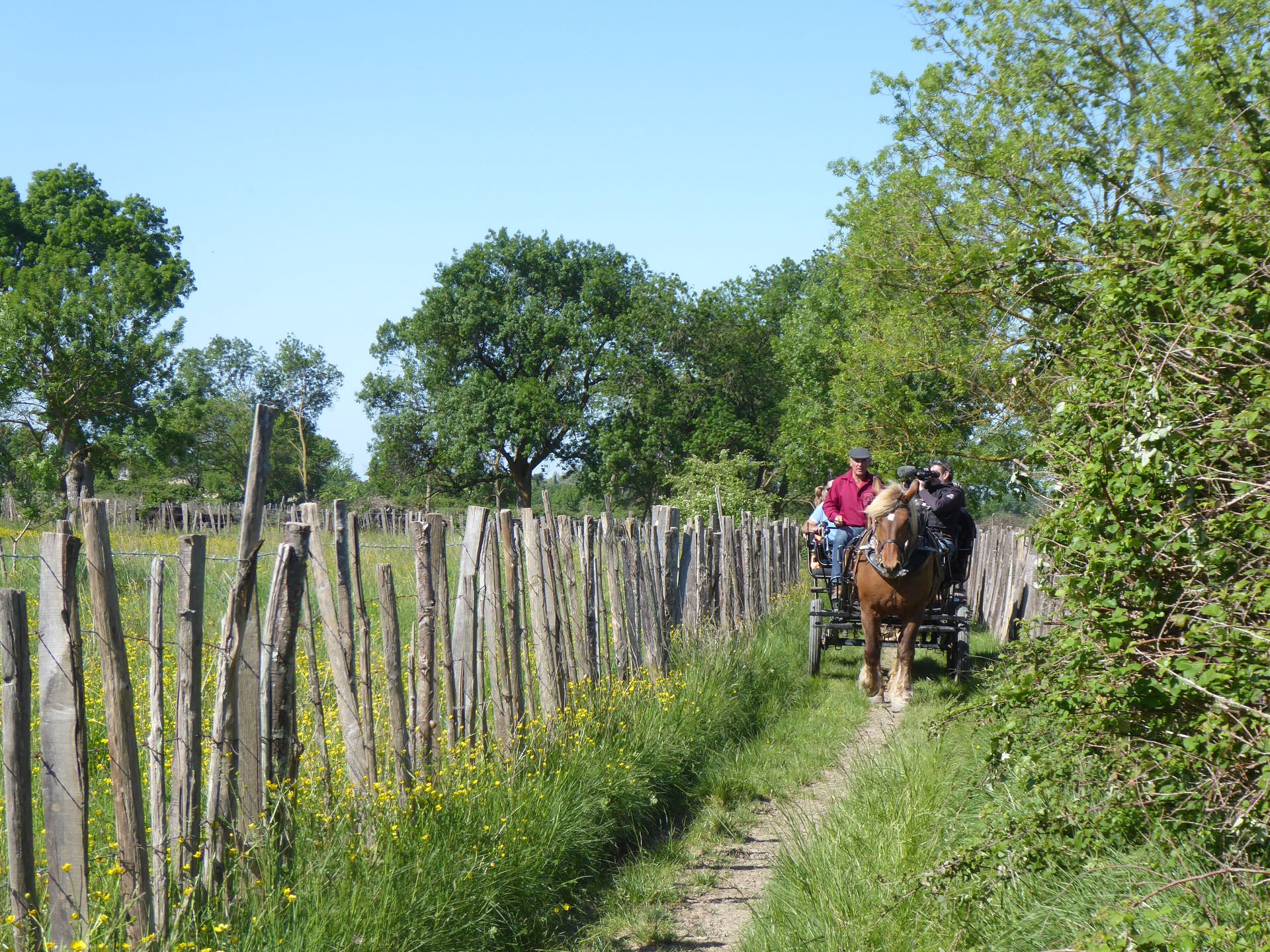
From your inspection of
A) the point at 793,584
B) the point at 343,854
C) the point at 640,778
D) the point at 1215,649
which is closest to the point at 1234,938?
the point at 1215,649

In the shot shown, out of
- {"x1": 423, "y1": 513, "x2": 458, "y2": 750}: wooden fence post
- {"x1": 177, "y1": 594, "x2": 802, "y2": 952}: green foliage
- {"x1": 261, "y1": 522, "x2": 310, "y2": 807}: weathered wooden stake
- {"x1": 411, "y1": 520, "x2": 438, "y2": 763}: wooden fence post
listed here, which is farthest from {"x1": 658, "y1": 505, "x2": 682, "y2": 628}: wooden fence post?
{"x1": 261, "y1": 522, "x2": 310, "y2": 807}: weathered wooden stake

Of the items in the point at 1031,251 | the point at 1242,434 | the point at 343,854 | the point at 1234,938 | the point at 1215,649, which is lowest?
the point at 343,854

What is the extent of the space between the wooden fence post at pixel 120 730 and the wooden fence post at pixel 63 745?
72mm

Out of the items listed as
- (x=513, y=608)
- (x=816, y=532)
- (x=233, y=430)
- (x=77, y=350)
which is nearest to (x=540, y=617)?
(x=513, y=608)

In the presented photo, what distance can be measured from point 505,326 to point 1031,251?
41.2 metres

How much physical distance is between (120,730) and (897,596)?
7066 millimetres

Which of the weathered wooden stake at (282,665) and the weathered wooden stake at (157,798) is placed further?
the weathered wooden stake at (282,665)

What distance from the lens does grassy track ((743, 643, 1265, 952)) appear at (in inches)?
123

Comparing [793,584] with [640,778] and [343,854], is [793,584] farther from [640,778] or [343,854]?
[343,854]

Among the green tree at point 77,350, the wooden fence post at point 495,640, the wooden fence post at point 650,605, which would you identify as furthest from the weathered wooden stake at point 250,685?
the green tree at point 77,350

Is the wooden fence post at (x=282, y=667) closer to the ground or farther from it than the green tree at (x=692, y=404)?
closer to the ground

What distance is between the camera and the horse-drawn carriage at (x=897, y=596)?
8781 mm

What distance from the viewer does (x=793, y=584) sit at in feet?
58.3

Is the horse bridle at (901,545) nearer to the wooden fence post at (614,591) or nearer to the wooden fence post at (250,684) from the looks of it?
the wooden fence post at (614,591)
